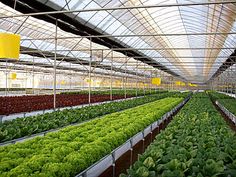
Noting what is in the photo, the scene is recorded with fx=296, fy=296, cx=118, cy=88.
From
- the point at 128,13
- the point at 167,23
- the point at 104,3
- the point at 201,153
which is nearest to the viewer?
the point at 201,153

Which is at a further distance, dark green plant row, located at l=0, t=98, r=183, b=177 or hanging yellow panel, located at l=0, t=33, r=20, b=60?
hanging yellow panel, located at l=0, t=33, r=20, b=60

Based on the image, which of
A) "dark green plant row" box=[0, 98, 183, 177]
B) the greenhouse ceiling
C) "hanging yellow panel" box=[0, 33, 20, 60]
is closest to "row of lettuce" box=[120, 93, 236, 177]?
"dark green plant row" box=[0, 98, 183, 177]

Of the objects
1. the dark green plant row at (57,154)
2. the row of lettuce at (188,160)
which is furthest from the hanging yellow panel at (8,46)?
the row of lettuce at (188,160)

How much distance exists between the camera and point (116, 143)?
7.32 meters

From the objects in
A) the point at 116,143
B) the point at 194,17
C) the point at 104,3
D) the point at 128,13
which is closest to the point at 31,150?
the point at 116,143

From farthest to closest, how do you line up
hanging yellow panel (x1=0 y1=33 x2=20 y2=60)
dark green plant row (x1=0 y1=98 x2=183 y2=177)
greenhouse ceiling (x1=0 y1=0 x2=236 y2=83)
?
greenhouse ceiling (x1=0 y1=0 x2=236 y2=83) → hanging yellow panel (x1=0 y1=33 x2=20 y2=60) → dark green plant row (x1=0 y1=98 x2=183 y2=177)

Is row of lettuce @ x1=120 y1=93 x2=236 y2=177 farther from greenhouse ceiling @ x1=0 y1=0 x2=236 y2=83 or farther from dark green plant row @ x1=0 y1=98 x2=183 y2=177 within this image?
greenhouse ceiling @ x1=0 y1=0 x2=236 y2=83

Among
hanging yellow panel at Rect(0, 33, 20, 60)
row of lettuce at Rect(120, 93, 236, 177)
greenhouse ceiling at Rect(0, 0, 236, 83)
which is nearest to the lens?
row of lettuce at Rect(120, 93, 236, 177)

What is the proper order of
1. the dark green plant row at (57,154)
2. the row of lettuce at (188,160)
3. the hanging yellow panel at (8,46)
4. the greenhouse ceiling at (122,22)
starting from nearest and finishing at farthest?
the row of lettuce at (188,160) → the dark green plant row at (57,154) → the hanging yellow panel at (8,46) → the greenhouse ceiling at (122,22)

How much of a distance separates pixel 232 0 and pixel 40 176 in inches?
245

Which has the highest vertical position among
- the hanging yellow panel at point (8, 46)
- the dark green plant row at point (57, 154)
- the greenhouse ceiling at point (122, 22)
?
the greenhouse ceiling at point (122, 22)

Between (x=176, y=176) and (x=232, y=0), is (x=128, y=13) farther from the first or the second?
(x=176, y=176)

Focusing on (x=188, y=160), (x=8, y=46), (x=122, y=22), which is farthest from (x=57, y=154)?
(x=122, y=22)

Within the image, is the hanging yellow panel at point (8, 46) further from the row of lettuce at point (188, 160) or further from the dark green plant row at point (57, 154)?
the row of lettuce at point (188, 160)
